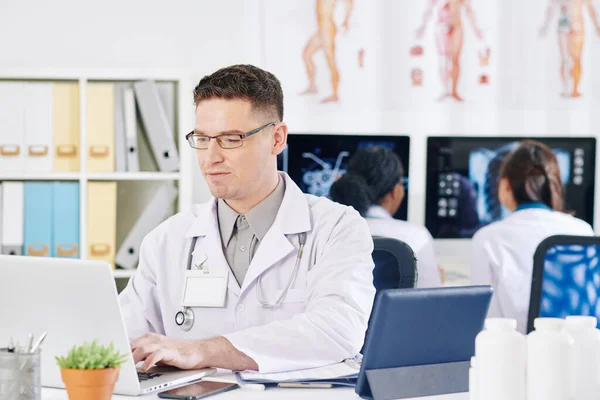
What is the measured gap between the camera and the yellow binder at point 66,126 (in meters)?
3.37

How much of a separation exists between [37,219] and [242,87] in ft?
5.37

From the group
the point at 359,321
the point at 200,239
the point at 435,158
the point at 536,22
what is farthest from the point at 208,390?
the point at 536,22

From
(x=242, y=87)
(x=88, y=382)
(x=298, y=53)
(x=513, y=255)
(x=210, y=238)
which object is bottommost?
(x=513, y=255)

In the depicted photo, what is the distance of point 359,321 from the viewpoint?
1845 millimetres

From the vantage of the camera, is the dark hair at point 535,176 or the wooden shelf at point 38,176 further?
the dark hair at point 535,176

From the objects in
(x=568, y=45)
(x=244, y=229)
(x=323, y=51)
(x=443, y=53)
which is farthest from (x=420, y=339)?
(x=568, y=45)

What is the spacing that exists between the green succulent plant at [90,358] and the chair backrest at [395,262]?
106cm

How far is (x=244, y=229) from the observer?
2.07 m

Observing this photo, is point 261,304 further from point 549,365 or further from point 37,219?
point 37,219

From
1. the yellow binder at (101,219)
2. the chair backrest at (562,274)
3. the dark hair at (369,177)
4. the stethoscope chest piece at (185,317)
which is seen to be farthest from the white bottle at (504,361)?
the yellow binder at (101,219)

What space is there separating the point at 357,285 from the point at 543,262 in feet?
2.63

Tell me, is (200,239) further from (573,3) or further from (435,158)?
(573,3)

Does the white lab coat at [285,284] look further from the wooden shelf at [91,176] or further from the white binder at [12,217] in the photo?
the white binder at [12,217]

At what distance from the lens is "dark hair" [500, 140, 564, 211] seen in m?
3.52
